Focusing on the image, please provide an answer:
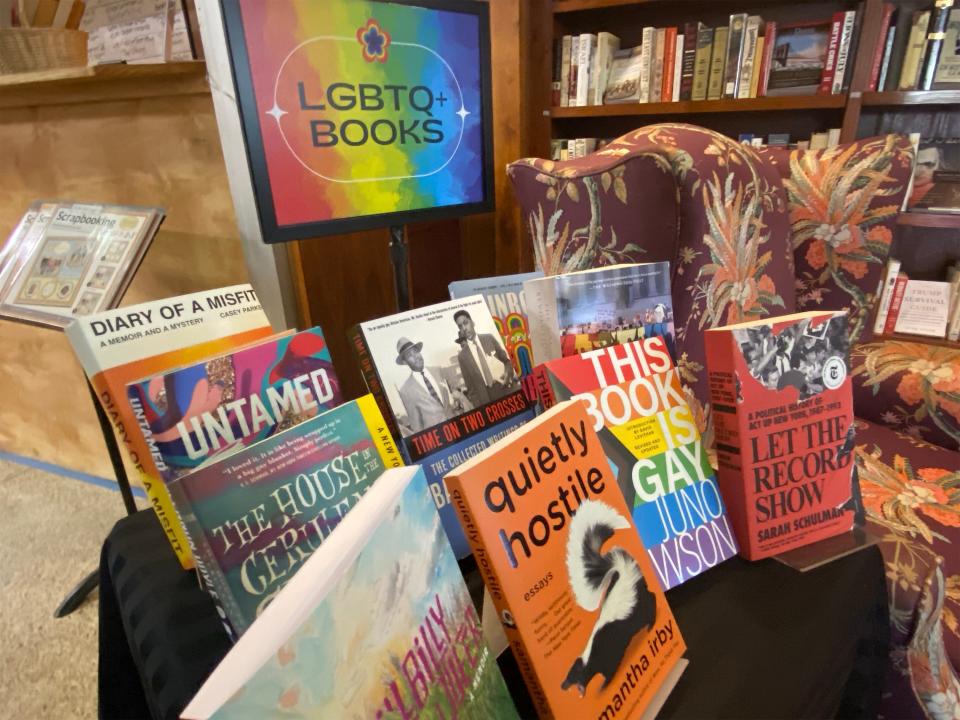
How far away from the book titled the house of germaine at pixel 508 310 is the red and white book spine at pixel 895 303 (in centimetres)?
159

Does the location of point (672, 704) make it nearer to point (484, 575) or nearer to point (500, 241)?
point (484, 575)

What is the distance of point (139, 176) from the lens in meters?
1.28

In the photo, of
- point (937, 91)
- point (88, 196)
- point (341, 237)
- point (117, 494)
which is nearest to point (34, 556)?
point (117, 494)

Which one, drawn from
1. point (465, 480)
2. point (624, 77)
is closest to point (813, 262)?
point (465, 480)

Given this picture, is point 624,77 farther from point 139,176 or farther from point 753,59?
point 139,176

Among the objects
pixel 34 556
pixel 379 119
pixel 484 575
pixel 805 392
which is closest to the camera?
pixel 484 575

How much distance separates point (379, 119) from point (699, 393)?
0.57 m

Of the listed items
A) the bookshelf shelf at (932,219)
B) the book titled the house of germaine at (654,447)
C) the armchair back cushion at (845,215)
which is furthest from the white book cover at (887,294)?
the book titled the house of germaine at (654,447)

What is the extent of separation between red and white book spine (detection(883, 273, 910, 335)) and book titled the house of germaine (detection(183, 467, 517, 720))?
73.4 inches

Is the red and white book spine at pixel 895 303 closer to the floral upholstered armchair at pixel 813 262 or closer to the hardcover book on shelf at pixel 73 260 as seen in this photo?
the floral upholstered armchair at pixel 813 262

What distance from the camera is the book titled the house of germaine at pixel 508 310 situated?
686mm

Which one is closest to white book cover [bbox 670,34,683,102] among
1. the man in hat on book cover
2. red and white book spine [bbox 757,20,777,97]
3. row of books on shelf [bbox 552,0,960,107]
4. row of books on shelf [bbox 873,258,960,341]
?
row of books on shelf [bbox 552,0,960,107]

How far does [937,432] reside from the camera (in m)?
1.06

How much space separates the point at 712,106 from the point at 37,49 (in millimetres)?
1695
